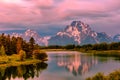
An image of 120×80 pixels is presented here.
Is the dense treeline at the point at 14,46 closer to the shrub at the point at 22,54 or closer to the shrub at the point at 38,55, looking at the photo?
the shrub at the point at 38,55

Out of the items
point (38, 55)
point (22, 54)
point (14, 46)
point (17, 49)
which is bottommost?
point (38, 55)

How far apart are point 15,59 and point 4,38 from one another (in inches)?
1204

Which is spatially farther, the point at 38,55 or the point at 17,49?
the point at 17,49

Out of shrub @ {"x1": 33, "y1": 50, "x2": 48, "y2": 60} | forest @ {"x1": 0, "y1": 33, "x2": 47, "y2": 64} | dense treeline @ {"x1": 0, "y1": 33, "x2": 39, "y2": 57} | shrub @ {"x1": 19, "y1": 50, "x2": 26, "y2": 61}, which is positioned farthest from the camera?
dense treeline @ {"x1": 0, "y1": 33, "x2": 39, "y2": 57}

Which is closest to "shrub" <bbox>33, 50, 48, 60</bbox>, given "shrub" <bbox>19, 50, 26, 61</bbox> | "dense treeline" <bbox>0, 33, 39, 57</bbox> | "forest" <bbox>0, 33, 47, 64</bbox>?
"forest" <bbox>0, 33, 47, 64</bbox>

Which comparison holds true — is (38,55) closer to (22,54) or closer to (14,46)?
(14,46)

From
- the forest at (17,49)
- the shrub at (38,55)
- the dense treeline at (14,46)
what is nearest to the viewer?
the forest at (17,49)

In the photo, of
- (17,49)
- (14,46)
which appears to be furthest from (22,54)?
(14,46)

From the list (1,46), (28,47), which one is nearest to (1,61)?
(1,46)

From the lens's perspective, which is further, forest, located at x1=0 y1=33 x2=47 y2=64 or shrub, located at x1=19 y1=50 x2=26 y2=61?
forest, located at x1=0 y1=33 x2=47 y2=64

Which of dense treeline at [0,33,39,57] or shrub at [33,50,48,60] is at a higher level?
dense treeline at [0,33,39,57]

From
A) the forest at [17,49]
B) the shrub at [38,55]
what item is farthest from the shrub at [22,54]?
the shrub at [38,55]

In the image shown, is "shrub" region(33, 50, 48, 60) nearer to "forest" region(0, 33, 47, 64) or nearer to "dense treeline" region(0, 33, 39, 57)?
"forest" region(0, 33, 47, 64)

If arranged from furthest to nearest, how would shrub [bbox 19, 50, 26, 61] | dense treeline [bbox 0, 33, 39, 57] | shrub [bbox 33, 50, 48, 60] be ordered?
dense treeline [bbox 0, 33, 39, 57], shrub [bbox 33, 50, 48, 60], shrub [bbox 19, 50, 26, 61]
